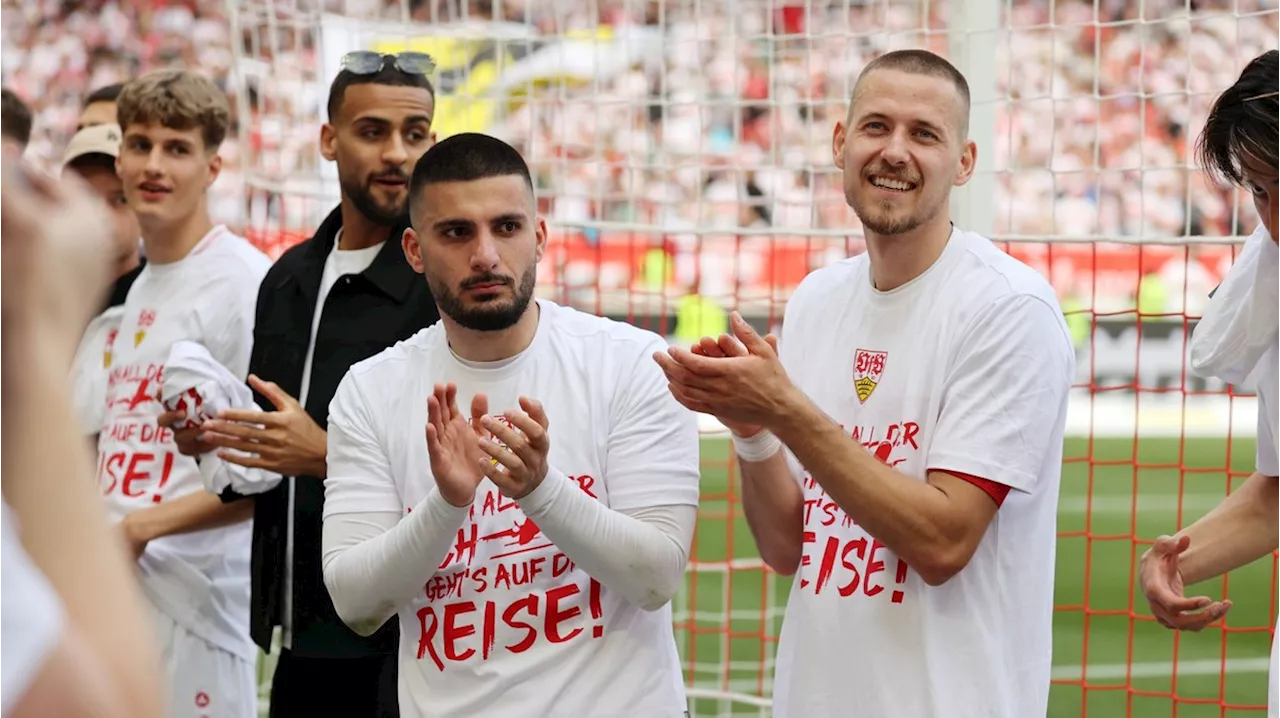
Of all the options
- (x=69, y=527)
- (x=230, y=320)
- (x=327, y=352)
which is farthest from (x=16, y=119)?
(x=69, y=527)

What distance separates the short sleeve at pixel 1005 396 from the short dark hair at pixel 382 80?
1.94 meters

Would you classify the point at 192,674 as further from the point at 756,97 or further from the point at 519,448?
the point at 756,97

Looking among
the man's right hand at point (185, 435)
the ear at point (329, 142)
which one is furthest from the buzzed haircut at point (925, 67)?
the man's right hand at point (185, 435)

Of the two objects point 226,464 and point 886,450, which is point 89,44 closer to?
point 226,464

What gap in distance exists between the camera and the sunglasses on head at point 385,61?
4.34m

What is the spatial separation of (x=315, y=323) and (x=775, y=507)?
4.74ft

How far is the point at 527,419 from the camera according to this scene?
2.88 metres

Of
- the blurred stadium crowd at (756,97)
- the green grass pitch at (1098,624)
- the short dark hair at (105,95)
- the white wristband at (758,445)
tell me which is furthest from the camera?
the green grass pitch at (1098,624)

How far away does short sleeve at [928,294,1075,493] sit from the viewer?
9.79 feet

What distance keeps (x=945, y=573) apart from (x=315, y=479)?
1.74 meters

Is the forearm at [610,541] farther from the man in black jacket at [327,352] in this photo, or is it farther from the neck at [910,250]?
the man in black jacket at [327,352]

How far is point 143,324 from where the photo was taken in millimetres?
4699

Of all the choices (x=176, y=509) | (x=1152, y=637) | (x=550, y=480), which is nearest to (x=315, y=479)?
(x=176, y=509)

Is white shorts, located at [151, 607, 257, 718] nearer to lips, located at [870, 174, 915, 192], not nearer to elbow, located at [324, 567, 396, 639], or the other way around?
elbow, located at [324, 567, 396, 639]
